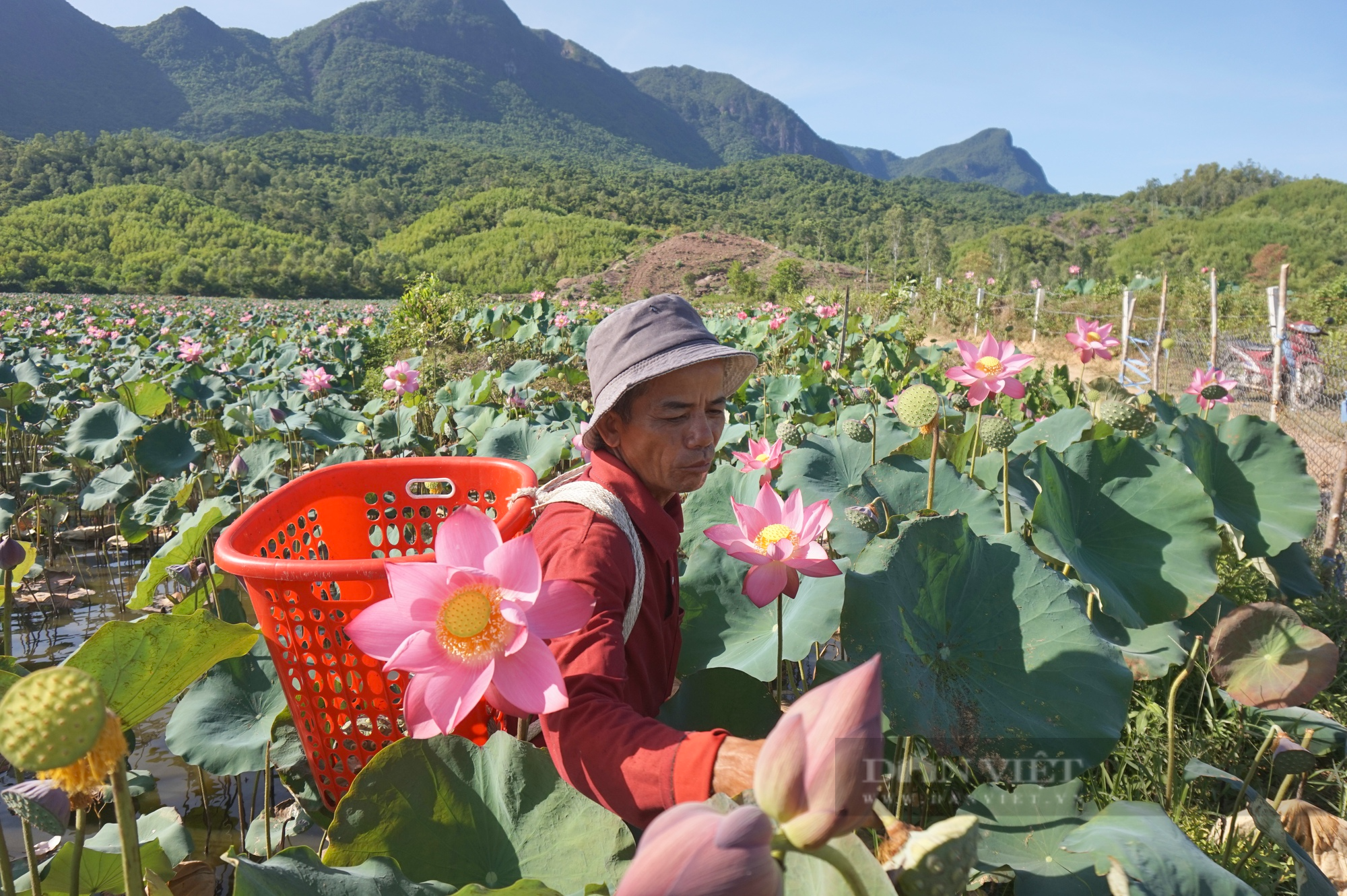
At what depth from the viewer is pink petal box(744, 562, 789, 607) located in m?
1.05

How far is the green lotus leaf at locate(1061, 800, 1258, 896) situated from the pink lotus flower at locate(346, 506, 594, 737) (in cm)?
60

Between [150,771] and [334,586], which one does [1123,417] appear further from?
[150,771]

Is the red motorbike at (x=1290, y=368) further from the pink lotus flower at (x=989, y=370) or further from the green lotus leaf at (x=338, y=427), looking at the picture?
the green lotus leaf at (x=338, y=427)

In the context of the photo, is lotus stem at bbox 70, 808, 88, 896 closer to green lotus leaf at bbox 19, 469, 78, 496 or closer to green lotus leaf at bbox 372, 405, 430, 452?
green lotus leaf at bbox 19, 469, 78, 496

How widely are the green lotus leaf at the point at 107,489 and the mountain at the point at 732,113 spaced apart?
180836 mm

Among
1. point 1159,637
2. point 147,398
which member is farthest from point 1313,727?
point 147,398

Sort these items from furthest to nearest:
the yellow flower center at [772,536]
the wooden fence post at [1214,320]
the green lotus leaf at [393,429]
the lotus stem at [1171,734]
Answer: the wooden fence post at [1214,320], the green lotus leaf at [393,429], the lotus stem at [1171,734], the yellow flower center at [772,536]

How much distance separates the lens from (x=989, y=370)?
1.72 m

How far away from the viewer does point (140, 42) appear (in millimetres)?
112188

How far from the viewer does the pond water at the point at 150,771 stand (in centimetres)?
171

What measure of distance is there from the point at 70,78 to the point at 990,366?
12539 centimetres

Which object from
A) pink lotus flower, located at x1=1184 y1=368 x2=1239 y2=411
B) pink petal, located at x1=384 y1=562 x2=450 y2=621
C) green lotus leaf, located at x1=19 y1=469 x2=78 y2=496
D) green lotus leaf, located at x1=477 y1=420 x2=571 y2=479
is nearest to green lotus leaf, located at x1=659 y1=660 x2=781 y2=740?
pink petal, located at x1=384 y1=562 x2=450 y2=621

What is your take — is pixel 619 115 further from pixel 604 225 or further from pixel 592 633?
pixel 592 633

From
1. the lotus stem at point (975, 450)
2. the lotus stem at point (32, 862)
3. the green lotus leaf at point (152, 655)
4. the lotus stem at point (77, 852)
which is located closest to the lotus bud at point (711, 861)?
the green lotus leaf at point (152, 655)
